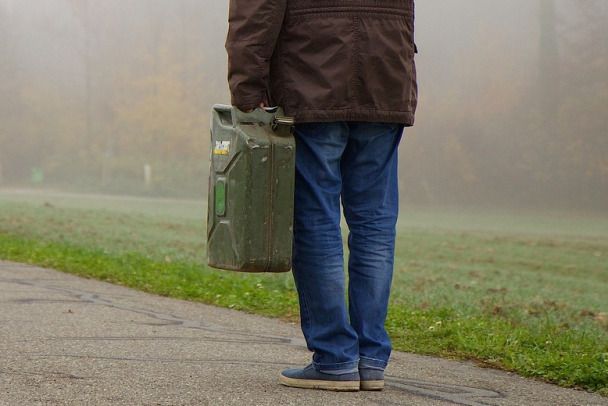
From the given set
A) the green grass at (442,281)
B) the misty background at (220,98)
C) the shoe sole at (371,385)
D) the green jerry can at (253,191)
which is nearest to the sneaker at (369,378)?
the shoe sole at (371,385)

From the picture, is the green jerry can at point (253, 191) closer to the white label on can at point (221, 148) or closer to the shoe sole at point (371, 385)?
the white label on can at point (221, 148)

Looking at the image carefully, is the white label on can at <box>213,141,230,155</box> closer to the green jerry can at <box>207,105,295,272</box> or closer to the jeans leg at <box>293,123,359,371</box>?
the green jerry can at <box>207,105,295,272</box>

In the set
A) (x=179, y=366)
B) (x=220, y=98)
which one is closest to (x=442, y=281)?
(x=179, y=366)

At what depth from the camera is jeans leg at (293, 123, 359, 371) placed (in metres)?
3.12

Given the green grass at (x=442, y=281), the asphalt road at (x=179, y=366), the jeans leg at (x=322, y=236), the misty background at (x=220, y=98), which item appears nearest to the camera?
the asphalt road at (x=179, y=366)

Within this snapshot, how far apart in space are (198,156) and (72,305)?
36025 millimetres

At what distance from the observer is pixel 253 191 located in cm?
303

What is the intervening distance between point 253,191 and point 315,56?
0.46m

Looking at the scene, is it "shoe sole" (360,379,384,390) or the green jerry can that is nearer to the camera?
the green jerry can

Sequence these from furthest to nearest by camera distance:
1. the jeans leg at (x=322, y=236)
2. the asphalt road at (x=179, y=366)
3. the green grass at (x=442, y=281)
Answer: the green grass at (x=442, y=281) → the jeans leg at (x=322, y=236) → the asphalt road at (x=179, y=366)

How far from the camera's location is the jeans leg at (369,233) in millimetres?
3197

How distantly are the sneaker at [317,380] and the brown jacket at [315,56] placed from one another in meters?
0.82

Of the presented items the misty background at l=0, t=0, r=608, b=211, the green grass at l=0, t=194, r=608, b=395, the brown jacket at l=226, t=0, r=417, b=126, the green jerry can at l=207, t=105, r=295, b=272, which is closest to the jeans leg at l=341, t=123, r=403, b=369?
the brown jacket at l=226, t=0, r=417, b=126

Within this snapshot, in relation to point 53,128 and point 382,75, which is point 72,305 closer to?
point 382,75
